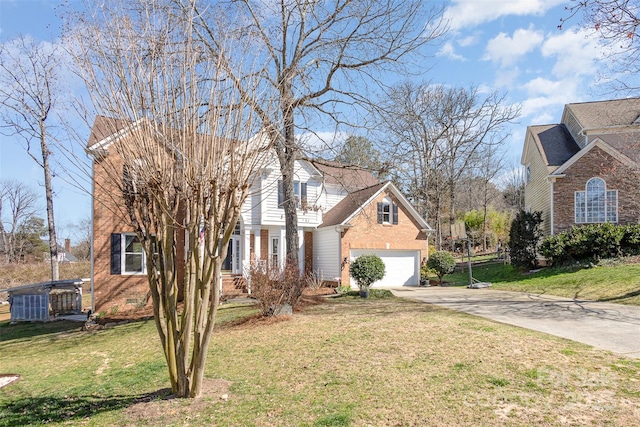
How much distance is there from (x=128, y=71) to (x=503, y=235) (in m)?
33.9

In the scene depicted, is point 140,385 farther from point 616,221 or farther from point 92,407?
point 616,221

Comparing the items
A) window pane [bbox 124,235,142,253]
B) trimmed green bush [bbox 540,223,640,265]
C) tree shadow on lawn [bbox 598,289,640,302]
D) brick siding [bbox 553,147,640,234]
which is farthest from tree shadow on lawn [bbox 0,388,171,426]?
brick siding [bbox 553,147,640,234]

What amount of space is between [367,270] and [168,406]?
11171 millimetres

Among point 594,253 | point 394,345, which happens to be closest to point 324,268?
point 594,253

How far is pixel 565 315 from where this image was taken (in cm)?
1025

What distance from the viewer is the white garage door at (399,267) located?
20.8 metres

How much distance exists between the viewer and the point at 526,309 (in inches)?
448

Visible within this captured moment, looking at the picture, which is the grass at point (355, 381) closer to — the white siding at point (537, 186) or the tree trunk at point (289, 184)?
the tree trunk at point (289, 184)

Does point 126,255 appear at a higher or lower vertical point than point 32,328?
higher

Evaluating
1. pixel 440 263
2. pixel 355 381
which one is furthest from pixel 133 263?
pixel 440 263

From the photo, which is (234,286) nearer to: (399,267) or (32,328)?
(32,328)

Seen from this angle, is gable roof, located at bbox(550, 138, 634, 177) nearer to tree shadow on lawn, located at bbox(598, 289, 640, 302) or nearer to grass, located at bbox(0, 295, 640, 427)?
tree shadow on lawn, located at bbox(598, 289, 640, 302)

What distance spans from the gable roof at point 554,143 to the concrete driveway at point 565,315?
10.1 meters

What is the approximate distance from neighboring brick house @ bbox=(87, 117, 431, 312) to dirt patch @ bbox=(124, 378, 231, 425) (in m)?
10.2
